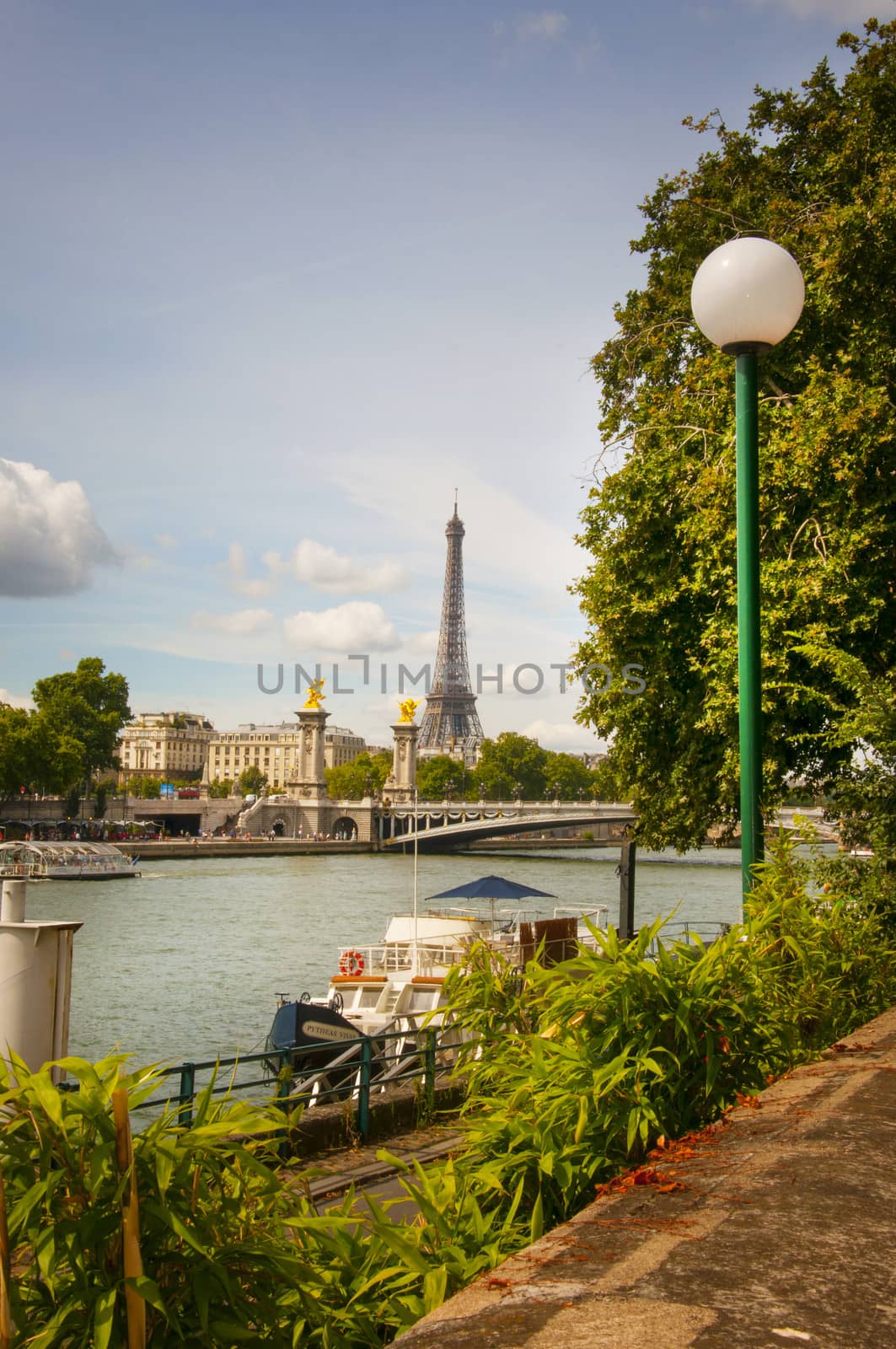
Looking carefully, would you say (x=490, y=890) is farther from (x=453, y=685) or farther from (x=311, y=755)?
(x=453, y=685)

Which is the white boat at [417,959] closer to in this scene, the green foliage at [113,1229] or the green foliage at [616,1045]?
the green foliage at [616,1045]

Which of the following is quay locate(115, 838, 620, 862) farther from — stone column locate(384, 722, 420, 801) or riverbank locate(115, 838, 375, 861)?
stone column locate(384, 722, 420, 801)

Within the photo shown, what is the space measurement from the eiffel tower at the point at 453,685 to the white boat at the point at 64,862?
85.2 metres

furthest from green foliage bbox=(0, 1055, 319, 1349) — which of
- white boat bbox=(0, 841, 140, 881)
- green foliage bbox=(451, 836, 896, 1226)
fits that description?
white boat bbox=(0, 841, 140, 881)

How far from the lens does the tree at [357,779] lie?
446 feet

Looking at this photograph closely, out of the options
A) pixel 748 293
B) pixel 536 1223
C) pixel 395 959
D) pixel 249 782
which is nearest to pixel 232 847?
pixel 395 959

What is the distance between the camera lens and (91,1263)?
2.31 m

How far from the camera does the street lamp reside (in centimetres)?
649

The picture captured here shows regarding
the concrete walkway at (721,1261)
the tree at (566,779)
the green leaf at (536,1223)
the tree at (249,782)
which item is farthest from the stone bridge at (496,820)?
the green leaf at (536,1223)

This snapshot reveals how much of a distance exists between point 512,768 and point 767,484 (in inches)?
4468

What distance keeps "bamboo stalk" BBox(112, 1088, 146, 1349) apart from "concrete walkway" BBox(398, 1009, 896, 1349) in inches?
20.5

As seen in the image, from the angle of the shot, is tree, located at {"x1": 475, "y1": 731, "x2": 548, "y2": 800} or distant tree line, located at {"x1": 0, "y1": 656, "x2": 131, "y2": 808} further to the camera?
tree, located at {"x1": 475, "y1": 731, "x2": 548, "y2": 800}

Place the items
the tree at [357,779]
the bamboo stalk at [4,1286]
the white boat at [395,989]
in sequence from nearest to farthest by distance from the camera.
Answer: the bamboo stalk at [4,1286]
the white boat at [395,989]
the tree at [357,779]

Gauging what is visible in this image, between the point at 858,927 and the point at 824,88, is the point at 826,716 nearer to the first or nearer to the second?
the point at 858,927
